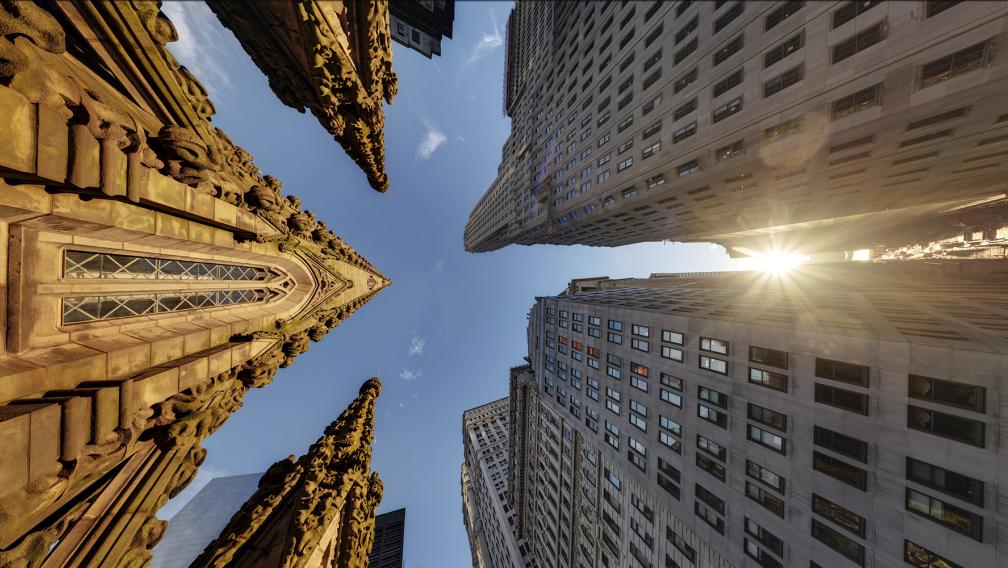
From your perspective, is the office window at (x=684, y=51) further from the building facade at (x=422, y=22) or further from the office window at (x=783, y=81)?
the building facade at (x=422, y=22)

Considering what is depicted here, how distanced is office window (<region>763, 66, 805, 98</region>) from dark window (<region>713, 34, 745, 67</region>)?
2.68 metres

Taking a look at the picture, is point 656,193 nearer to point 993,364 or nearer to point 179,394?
point 993,364

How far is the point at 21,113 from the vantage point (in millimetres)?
5398

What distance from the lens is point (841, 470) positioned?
50.6 feet

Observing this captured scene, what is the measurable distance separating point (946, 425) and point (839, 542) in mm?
7995

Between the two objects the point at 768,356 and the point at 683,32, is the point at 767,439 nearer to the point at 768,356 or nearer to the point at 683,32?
the point at 768,356

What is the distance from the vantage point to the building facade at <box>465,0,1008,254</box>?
12.8m

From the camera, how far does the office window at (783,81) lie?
1500 centimetres

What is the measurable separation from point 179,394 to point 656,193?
3401 cm

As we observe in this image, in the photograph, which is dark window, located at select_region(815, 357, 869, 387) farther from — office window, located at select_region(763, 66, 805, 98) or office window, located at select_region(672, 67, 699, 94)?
office window, located at select_region(672, 67, 699, 94)

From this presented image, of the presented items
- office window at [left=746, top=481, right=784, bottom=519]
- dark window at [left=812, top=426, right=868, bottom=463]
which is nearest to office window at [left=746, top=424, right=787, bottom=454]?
dark window at [left=812, top=426, right=868, bottom=463]

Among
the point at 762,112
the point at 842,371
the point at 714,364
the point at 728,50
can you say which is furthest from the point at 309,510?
the point at 762,112

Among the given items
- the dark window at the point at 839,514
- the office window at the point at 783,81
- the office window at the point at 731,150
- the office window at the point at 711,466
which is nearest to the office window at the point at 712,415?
the office window at the point at 711,466

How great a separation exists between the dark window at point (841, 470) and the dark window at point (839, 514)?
144cm
